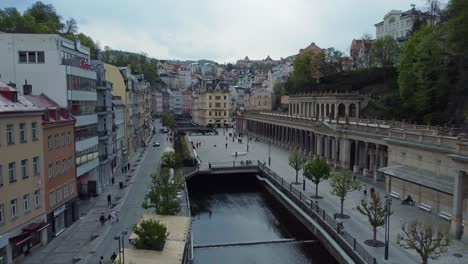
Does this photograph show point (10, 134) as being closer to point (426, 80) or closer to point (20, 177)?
point (20, 177)

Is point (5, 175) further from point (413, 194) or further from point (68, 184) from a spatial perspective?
point (413, 194)

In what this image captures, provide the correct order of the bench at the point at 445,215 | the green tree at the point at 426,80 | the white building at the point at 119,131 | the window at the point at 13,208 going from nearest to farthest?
the window at the point at 13,208
the bench at the point at 445,215
the green tree at the point at 426,80
the white building at the point at 119,131

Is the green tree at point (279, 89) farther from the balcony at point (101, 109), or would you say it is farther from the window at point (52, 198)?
the window at point (52, 198)

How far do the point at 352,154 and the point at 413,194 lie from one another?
23564mm

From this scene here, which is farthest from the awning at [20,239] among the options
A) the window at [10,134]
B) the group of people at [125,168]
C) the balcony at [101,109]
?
the group of people at [125,168]

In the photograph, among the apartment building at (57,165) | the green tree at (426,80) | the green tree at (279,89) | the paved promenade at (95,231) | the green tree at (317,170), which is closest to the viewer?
the paved promenade at (95,231)

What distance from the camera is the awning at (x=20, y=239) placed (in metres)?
27.3

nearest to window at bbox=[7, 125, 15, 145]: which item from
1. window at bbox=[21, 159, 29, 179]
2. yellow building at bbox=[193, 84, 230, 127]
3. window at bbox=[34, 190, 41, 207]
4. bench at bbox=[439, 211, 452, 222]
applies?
window at bbox=[21, 159, 29, 179]

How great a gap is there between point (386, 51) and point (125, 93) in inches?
2802

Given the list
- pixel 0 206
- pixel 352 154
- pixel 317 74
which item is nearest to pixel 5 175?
pixel 0 206

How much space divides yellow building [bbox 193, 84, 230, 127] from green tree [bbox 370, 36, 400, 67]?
6282 cm

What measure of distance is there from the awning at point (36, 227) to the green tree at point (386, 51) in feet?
316

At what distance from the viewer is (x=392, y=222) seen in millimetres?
36125

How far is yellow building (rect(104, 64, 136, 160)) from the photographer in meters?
72.1
